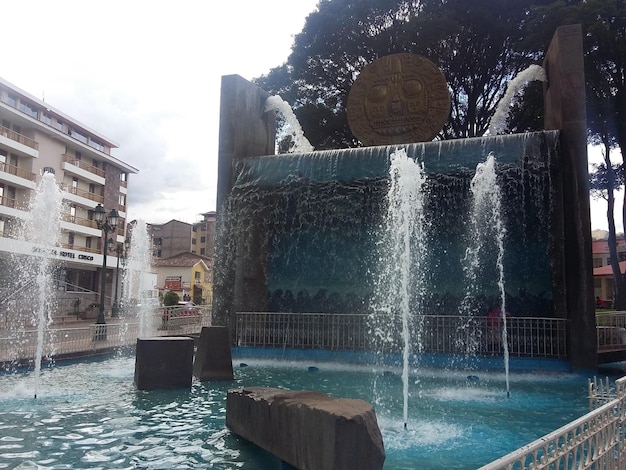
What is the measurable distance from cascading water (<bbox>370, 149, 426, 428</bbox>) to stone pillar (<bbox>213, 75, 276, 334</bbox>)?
3.64 metres

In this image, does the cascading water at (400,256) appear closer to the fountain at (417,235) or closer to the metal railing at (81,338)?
the fountain at (417,235)

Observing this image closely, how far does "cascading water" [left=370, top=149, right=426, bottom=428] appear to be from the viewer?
39.7ft

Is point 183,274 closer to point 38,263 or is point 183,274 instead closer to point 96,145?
point 96,145

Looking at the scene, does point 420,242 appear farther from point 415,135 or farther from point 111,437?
point 111,437

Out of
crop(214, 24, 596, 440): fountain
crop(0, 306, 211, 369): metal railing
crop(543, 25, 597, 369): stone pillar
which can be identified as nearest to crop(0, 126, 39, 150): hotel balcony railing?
crop(0, 306, 211, 369): metal railing

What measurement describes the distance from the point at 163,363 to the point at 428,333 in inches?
262

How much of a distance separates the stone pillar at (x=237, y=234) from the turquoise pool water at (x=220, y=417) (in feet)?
11.8

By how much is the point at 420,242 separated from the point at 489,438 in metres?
10.1

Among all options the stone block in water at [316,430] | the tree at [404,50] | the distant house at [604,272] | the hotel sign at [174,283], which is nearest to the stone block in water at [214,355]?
the stone block in water at [316,430]

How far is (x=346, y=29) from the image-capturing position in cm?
2289

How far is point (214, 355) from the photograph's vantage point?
9.77 m

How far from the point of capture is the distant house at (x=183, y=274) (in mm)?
56719

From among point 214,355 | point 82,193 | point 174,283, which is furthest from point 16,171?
point 214,355

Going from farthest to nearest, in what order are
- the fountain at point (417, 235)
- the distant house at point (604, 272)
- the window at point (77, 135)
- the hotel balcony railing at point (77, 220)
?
1. the window at point (77, 135)
2. the distant house at point (604, 272)
3. the hotel balcony railing at point (77, 220)
4. the fountain at point (417, 235)
